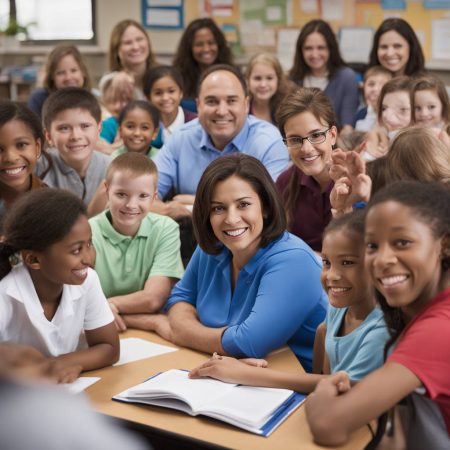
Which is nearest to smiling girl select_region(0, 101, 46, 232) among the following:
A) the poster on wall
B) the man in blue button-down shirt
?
the man in blue button-down shirt

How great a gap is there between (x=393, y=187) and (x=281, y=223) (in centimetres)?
60

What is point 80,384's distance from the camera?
196 cm

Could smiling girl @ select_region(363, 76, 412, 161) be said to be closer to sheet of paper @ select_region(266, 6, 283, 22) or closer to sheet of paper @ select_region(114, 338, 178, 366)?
sheet of paper @ select_region(114, 338, 178, 366)

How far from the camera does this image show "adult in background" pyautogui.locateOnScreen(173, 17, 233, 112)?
541 centimetres

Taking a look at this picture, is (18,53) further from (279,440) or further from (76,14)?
(279,440)

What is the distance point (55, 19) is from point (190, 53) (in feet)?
8.78

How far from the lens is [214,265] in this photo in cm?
240

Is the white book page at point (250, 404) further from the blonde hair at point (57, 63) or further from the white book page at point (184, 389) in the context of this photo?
the blonde hair at point (57, 63)

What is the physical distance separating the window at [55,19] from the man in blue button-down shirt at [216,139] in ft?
13.0

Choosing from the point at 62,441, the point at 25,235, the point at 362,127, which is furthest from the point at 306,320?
the point at 362,127

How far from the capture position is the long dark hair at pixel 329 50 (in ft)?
17.5

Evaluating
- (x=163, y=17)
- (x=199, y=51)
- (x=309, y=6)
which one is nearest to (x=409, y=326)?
(x=199, y=51)

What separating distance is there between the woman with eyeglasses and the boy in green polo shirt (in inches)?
23.8

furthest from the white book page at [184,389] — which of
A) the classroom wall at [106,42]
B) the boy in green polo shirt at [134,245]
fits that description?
the classroom wall at [106,42]
